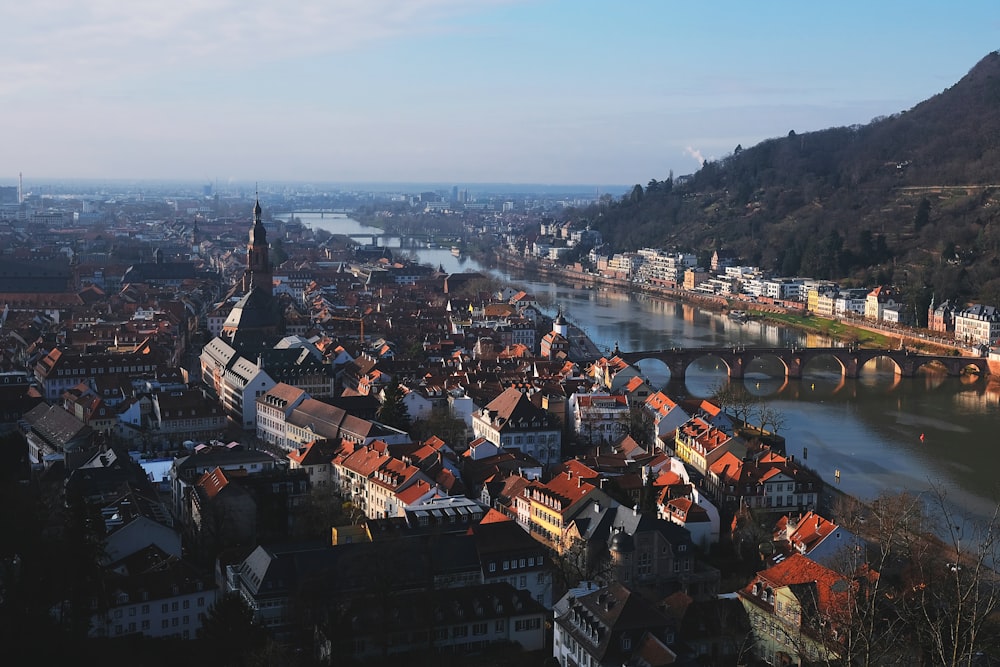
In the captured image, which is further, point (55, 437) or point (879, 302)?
point (879, 302)

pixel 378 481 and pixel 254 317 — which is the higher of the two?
pixel 378 481

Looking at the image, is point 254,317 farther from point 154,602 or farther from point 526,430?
point 154,602

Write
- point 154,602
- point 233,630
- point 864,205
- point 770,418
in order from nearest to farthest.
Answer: point 233,630 → point 154,602 → point 770,418 → point 864,205

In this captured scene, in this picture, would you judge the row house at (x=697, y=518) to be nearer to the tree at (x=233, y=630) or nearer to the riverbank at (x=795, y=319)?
the tree at (x=233, y=630)

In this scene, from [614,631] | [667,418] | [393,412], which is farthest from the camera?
[667,418]

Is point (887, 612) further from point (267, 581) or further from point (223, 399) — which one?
point (223, 399)

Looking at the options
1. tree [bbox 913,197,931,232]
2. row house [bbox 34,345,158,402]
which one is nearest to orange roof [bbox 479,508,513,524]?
row house [bbox 34,345,158,402]

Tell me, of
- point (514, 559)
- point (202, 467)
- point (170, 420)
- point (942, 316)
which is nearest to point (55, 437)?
point (170, 420)
